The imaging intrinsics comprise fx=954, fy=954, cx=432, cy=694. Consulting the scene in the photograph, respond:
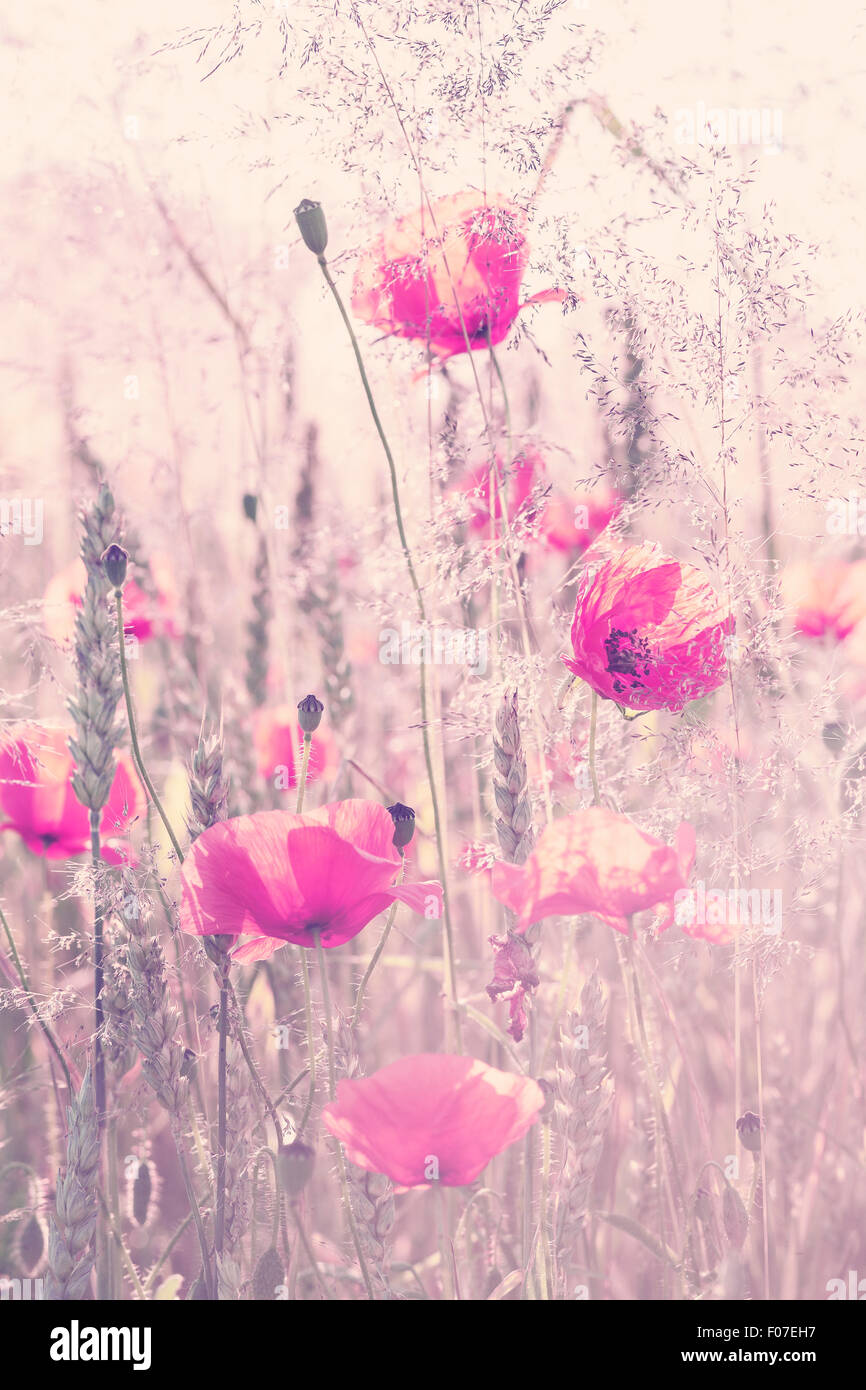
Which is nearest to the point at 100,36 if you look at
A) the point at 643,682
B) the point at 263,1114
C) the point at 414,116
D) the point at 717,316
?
the point at 414,116

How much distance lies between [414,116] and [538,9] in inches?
4.1

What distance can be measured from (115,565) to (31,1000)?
30cm

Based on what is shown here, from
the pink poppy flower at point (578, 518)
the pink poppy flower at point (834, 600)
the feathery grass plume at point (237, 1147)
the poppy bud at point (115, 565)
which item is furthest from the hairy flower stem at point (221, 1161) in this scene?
the pink poppy flower at point (834, 600)

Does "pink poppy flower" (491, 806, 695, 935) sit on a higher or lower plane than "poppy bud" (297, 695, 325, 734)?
lower

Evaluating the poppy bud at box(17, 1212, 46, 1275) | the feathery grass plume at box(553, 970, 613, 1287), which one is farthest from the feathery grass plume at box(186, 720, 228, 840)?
the poppy bud at box(17, 1212, 46, 1275)

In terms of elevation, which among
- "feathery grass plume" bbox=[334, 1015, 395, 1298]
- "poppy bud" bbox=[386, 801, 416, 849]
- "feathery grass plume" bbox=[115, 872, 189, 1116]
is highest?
"poppy bud" bbox=[386, 801, 416, 849]

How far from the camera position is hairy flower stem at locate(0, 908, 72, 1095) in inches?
22.4

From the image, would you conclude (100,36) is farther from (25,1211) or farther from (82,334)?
(25,1211)

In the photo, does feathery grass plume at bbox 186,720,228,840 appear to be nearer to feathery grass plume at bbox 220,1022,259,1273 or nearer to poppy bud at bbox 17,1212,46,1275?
feathery grass plume at bbox 220,1022,259,1273

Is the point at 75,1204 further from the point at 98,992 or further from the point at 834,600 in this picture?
the point at 834,600

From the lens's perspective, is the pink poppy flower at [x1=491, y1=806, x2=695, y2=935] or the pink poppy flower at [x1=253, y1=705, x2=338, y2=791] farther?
the pink poppy flower at [x1=253, y1=705, x2=338, y2=791]

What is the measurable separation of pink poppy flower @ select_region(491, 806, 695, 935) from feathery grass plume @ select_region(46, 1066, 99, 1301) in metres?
0.24

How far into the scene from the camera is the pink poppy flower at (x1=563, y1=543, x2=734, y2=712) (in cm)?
49

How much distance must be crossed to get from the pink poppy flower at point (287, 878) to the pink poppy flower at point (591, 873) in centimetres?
7
